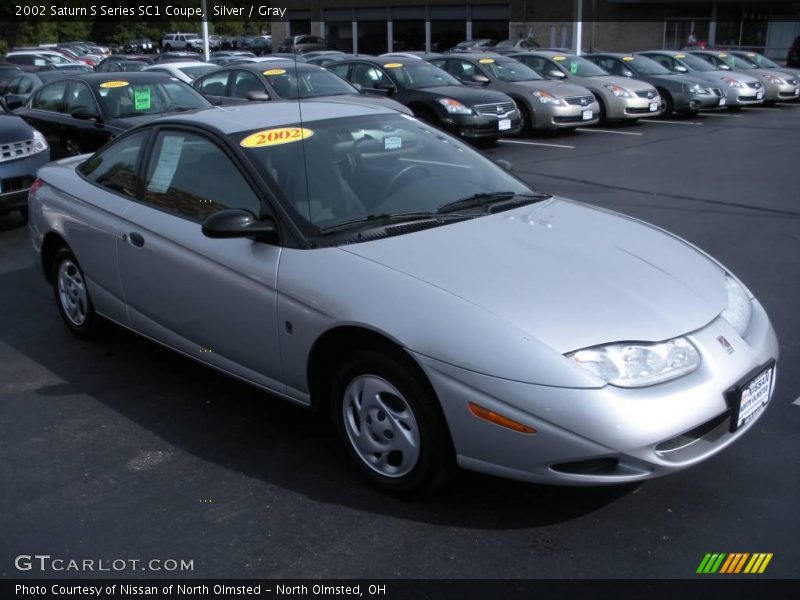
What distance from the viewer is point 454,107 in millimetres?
14188

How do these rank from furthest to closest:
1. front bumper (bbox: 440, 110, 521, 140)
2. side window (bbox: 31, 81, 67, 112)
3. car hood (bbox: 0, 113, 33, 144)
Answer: front bumper (bbox: 440, 110, 521, 140) → side window (bbox: 31, 81, 67, 112) → car hood (bbox: 0, 113, 33, 144)

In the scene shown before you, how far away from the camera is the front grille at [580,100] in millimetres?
15945

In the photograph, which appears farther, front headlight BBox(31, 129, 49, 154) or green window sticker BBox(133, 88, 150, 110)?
green window sticker BBox(133, 88, 150, 110)

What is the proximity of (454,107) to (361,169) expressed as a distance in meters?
10.2

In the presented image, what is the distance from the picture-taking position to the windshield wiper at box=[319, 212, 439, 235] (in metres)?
4.00

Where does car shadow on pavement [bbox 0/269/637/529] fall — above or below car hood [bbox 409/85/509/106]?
below

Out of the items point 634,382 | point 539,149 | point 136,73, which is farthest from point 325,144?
point 539,149

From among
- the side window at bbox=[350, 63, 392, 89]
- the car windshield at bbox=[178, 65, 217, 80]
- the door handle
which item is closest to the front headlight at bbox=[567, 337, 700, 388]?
the door handle

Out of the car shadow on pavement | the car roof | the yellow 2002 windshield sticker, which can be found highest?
the car roof

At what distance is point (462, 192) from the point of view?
179 inches

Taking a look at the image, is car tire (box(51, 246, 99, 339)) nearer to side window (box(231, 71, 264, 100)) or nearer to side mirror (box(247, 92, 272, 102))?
side mirror (box(247, 92, 272, 102))

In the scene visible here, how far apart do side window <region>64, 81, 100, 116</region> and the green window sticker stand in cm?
45

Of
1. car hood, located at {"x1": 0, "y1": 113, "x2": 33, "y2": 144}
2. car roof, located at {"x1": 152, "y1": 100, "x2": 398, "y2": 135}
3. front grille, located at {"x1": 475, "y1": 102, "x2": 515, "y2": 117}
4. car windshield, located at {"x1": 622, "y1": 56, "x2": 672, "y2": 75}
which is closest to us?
car roof, located at {"x1": 152, "y1": 100, "x2": 398, "y2": 135}

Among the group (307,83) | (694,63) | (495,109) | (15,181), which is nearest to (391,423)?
(15,181)
